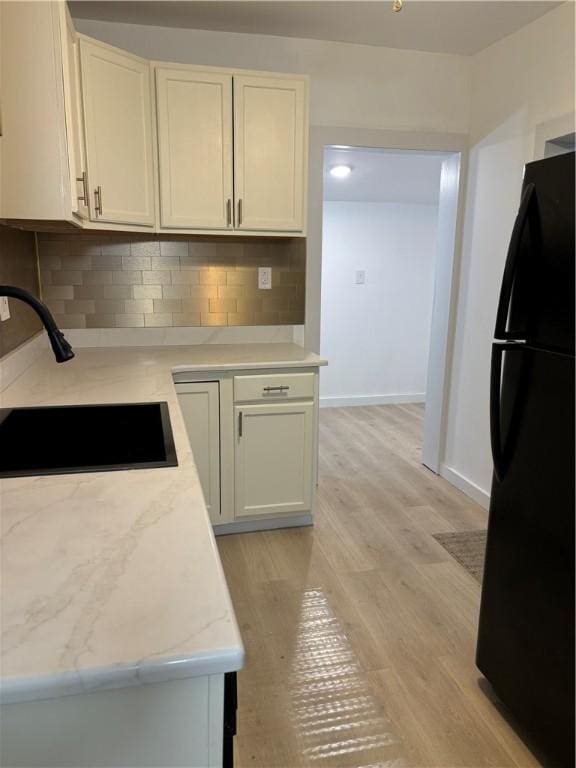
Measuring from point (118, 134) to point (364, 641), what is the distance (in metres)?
2.30

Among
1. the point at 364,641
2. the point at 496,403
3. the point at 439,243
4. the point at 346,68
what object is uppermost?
the point at 346,68

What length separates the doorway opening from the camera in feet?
15.2

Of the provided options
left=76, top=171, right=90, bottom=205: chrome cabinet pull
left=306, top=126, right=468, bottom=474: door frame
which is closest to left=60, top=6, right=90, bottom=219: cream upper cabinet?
left=76, top=171, right=90, bottom=205: chrome cabinet pull

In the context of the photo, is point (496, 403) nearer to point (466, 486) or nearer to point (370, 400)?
point (466, 486)

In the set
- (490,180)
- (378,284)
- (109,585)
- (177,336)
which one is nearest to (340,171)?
(378,284)

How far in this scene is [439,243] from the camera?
3471mm

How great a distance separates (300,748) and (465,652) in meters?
0.72

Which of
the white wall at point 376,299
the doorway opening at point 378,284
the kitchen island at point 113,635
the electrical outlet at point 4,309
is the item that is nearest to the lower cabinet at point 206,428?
the electrical outlet at point 4,309

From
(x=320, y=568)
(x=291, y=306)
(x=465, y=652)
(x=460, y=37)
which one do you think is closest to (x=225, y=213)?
(x=291, y=306)

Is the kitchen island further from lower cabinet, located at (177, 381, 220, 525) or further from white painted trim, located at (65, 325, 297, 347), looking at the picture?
white painted trim, located at (65, 325, 297, 347)

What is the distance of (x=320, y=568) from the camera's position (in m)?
2.47

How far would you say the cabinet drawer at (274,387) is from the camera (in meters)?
2.56

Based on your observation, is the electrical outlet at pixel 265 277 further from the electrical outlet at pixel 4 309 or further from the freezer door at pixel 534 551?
the freezer door at pixel 534 551

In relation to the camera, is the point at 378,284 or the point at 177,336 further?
the point at 378,284
